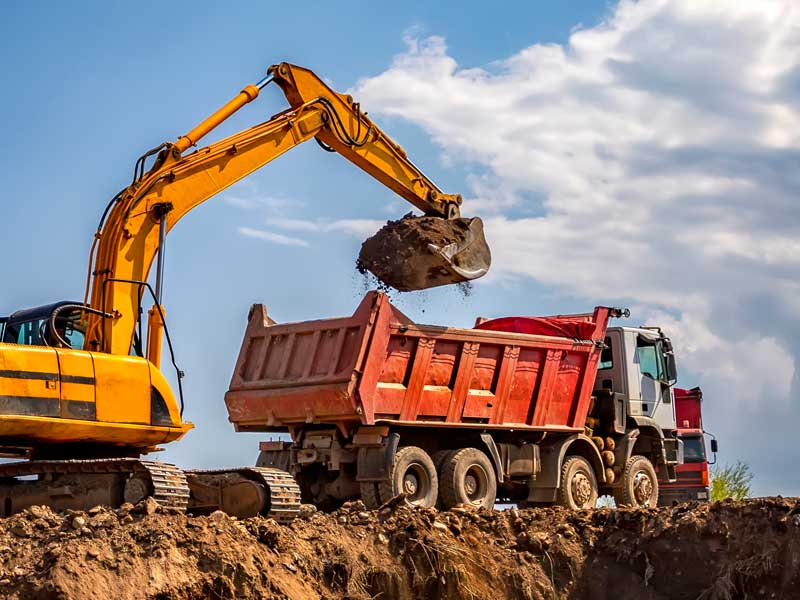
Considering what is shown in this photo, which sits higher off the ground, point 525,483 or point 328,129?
point 328,129

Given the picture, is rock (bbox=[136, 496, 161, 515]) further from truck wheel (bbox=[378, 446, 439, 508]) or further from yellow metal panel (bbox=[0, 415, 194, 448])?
truck wheel (bbox=[378, 446, 439, 508])

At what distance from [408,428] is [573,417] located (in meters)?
3.47

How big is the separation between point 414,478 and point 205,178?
477 centimetres

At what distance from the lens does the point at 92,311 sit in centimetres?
1323

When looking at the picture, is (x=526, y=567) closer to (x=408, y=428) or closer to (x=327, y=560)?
(x=327, y=560)

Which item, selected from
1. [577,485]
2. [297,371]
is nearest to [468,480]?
[577,485]

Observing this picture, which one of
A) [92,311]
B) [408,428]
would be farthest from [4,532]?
[408,428]

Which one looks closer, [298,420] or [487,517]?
[487,517]

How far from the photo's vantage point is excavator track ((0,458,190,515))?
40.9 ft

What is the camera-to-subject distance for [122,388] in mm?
12930

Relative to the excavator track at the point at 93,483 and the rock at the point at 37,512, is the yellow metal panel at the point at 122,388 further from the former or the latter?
the rock at the point at 37,512

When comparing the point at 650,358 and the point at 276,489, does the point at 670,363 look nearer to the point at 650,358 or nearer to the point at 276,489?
the point at 650,358

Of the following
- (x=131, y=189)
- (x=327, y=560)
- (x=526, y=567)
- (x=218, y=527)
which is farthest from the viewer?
(x=131, y=189)

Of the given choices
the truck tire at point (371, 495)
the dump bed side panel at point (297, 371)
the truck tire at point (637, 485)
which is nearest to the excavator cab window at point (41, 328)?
the dump bed side panel at point (297, 371)
